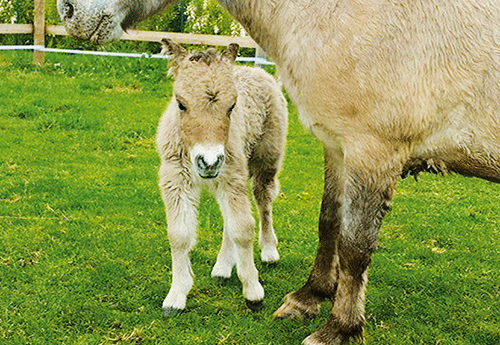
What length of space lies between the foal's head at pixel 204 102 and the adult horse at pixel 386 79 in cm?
63

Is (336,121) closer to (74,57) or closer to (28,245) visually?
(28,245)

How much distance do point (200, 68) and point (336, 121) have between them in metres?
1.11

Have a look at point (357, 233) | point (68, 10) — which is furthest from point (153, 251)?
point (68, 10)

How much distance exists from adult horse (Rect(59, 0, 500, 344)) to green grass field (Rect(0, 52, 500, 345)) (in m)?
1.34

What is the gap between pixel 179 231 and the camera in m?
4.76

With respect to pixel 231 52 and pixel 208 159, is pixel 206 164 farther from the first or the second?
pixel 231 52

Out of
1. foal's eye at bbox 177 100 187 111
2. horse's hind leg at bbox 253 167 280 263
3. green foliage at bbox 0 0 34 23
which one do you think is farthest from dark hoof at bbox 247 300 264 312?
green foliage at bbox 0 0 34 23

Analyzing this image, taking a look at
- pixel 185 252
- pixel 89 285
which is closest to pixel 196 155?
pixel 185 252

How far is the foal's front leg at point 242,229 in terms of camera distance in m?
4.80

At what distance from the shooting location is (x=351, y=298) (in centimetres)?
416

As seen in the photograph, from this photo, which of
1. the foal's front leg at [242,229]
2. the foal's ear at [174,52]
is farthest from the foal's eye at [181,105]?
the foal's front leg at [242,229]

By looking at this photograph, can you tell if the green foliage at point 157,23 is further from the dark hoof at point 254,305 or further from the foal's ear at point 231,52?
the dark hoof at point 254,305

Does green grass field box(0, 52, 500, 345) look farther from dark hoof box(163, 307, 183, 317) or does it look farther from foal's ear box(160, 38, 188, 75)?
foal's ear box(160, 38, 188, 75)

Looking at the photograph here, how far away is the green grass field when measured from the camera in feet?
15.3
